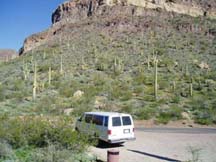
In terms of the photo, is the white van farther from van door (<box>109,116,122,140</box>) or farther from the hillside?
the hillside

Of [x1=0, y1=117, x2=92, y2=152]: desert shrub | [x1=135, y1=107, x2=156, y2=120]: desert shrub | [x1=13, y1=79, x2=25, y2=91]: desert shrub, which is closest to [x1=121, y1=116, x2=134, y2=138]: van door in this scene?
[x1=0, y1=117, x2=92, y2=152]: desert shrub

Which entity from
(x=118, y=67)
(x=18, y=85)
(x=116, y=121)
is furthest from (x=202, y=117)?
(x=18, y=85)

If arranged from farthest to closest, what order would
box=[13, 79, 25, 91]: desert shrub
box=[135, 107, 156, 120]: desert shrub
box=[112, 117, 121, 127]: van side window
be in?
box=[13, 79, 25, 91]: desert shrub, box=[135, 107, 156, 120]: desert shrub, box=[112, 117, 121, 127]: van side window

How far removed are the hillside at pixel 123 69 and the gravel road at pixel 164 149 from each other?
11427 millimetres

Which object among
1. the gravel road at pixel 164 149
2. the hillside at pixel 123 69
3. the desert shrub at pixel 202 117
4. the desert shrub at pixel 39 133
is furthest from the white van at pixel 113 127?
the desert shrub at pixel 202 117

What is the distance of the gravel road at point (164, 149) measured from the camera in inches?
583

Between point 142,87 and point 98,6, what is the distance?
50574 mm

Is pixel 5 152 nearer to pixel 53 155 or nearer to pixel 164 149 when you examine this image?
pixel 53 155

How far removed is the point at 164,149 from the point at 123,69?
34800 millimetres

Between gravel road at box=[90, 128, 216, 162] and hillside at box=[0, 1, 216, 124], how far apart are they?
37.5 ft

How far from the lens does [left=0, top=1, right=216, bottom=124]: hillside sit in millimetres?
36688

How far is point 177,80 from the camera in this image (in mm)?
46750

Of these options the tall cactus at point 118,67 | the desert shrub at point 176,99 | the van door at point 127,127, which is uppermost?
the tall cactus at point 118,67

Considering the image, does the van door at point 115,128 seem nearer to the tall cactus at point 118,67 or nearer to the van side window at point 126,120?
the van side window at point 126,120
